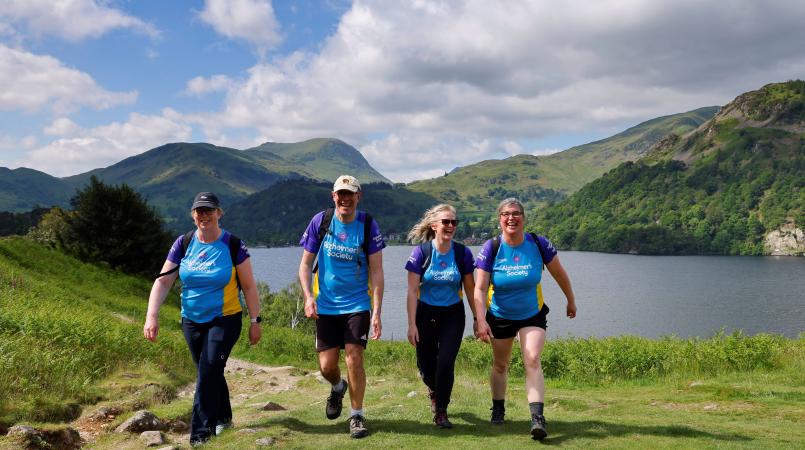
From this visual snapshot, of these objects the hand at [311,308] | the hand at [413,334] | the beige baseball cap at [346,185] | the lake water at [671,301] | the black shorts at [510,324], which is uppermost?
the beige baseball cap at [346,185]

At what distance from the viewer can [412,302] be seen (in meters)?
7.63

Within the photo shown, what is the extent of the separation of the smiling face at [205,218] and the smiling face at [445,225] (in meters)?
2.88

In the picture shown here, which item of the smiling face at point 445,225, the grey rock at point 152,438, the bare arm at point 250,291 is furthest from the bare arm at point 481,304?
the grey rock at point 152,438

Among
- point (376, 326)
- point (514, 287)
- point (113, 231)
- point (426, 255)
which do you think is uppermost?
point (113, 231)

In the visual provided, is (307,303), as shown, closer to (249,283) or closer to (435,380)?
(249,283)

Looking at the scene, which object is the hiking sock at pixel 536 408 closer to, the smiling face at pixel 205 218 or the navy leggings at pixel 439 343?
the navy leggings at pixel 439 343

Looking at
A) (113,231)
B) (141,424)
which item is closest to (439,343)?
(141,424)

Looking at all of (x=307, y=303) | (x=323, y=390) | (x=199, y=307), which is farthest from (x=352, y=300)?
(x=323, y=390)

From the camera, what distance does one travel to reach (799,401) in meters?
10.5

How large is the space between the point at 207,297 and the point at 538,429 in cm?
437

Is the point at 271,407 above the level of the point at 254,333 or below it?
below

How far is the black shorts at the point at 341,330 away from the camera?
23.7ft

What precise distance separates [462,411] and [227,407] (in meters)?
3.50

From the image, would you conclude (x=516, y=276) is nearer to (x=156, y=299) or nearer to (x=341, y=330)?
(x=341, y=330)
